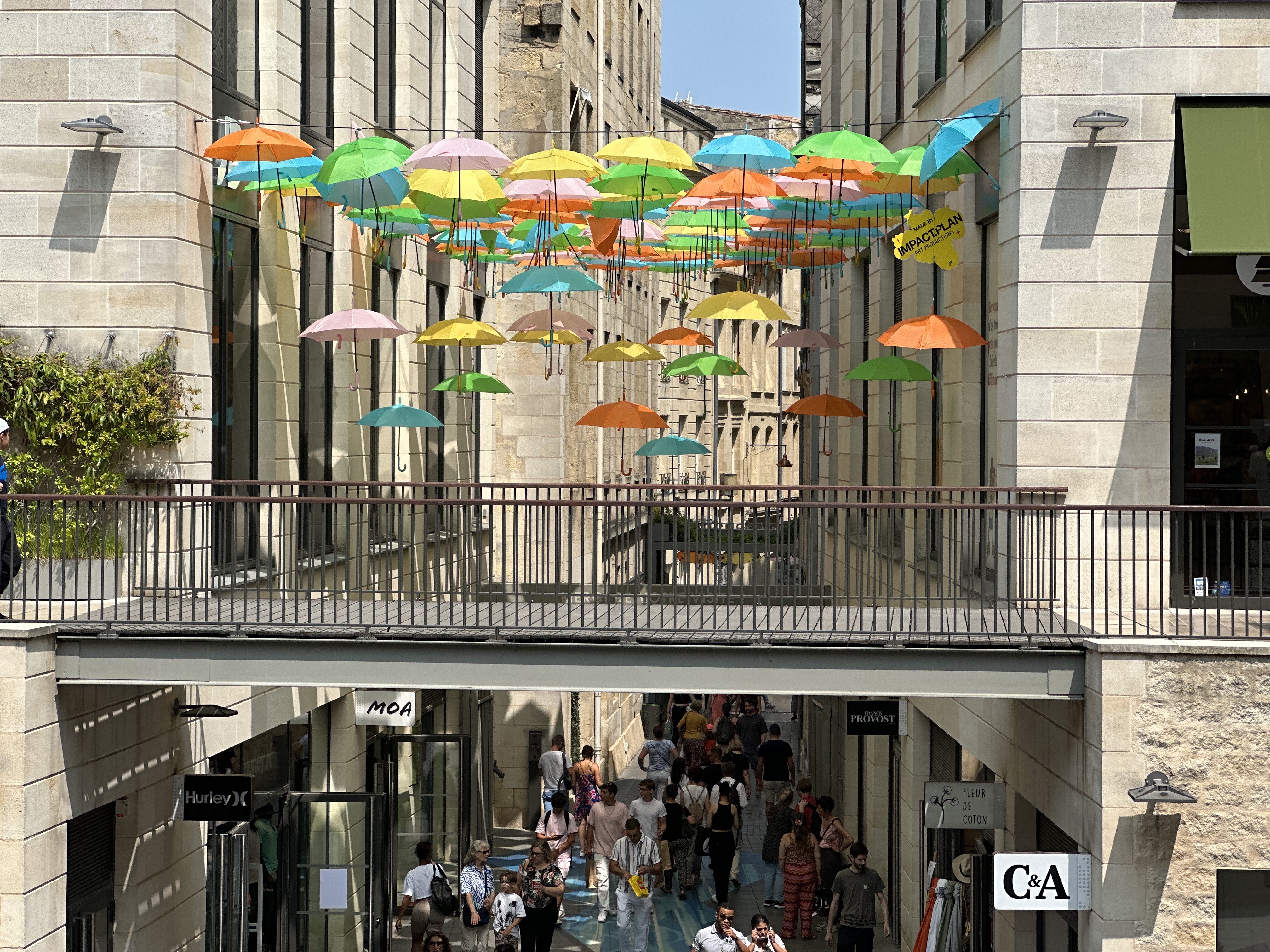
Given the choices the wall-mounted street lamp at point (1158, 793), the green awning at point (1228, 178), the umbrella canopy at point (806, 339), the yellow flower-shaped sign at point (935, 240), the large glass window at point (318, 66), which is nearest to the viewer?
the wall-mounted street lamp at point (1158, 793)

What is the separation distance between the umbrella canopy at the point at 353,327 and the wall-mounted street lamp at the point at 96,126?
306cm

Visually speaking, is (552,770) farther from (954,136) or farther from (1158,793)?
(1158,793)

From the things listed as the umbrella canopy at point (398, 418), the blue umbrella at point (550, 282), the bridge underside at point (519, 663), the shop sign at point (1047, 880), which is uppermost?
the blue umbrella at point (550, 282)

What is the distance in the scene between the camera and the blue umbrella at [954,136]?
49.6ft

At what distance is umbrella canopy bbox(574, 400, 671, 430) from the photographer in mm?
22516

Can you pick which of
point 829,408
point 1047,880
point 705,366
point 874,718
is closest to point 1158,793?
point 1047,880

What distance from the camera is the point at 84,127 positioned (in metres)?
14.8

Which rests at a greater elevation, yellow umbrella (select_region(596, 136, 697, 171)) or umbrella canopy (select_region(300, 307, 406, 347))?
yellow umbrella (select_region(596, 136, 697, 171))

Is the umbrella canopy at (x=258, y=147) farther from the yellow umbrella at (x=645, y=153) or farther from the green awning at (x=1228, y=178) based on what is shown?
the green awning at (x=1228, y=178)

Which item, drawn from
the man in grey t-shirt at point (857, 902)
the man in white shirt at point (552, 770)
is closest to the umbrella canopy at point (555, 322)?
the man in white shirt at point (552, 770)

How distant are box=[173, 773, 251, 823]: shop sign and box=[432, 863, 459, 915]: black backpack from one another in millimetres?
3646

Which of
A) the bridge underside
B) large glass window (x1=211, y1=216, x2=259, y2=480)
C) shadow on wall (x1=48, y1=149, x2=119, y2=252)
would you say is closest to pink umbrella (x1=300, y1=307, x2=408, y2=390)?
large glass window (x1=211, y1=216, x2=259, y2=480)

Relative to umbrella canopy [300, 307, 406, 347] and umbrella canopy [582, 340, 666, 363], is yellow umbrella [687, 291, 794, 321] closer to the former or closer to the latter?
umbrella canopy [300, 307, 406, 347]

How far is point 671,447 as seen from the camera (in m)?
24.5
